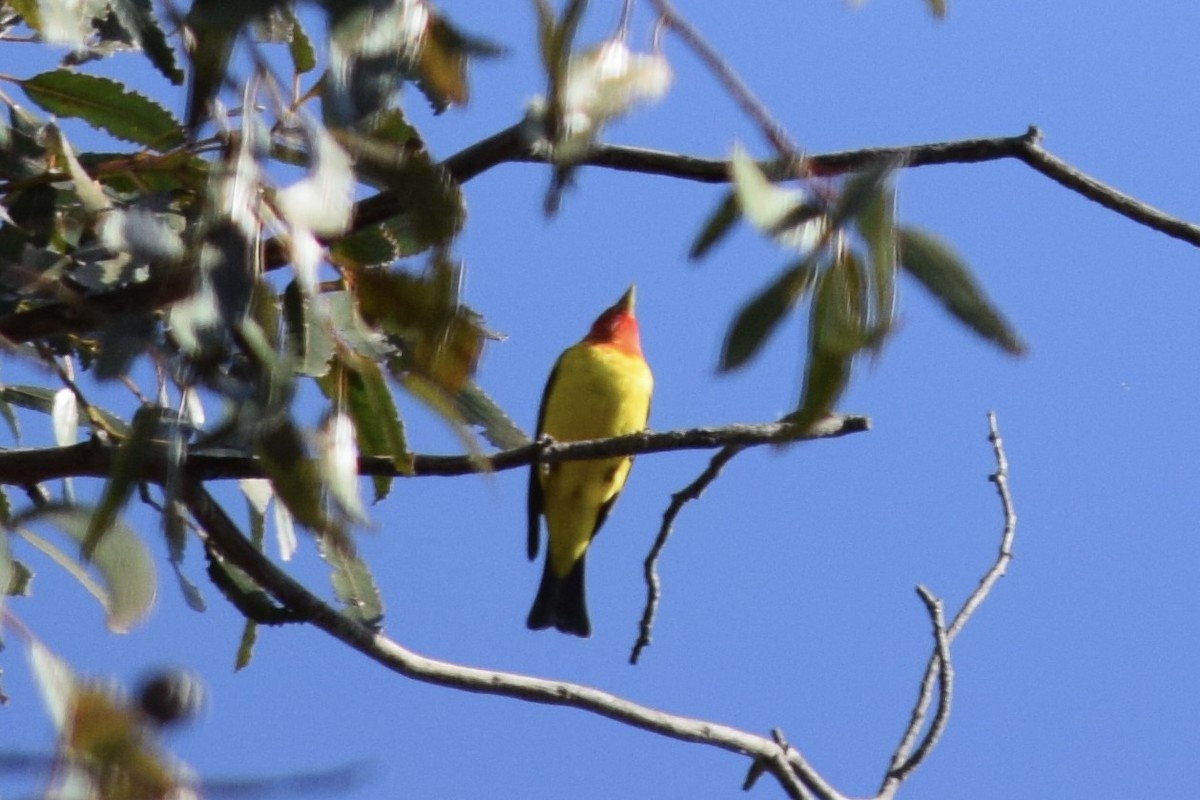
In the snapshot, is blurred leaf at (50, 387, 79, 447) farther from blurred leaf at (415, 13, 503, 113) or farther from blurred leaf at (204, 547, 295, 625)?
blurred leaf at (415, 13, 503, 113)

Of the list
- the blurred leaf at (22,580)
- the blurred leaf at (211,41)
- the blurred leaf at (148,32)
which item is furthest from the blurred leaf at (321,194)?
the blurred leaf at (22,580)

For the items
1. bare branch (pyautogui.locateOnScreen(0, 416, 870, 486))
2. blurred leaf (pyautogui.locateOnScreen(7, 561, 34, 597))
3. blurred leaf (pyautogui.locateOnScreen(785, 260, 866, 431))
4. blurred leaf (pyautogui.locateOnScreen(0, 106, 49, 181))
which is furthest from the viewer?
blurred leaf (pyautogui.locateOnScreen(7, 561, 34, 597))

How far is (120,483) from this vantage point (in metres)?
0.90

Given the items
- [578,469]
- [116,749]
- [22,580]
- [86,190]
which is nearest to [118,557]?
[86,190]

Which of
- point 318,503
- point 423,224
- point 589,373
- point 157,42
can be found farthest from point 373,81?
point 589,373

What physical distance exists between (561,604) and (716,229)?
3636mm

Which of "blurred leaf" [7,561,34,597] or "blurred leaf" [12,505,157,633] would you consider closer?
"blurred leaf" [12,505,157,633]

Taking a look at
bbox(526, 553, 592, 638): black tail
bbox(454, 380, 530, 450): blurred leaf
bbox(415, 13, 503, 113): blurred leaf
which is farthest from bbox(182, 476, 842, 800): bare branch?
bbox(526, 553, 592, 638): black tail

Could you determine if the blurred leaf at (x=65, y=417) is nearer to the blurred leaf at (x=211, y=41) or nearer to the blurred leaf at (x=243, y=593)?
the blurred leaf at (x=243, y=593)

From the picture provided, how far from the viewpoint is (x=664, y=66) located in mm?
920

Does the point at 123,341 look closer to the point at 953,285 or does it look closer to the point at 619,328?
the point at 953,285

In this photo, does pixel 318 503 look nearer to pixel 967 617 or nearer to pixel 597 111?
pixel 597 111

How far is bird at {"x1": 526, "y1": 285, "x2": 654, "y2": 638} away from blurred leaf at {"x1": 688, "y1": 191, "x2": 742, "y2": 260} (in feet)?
10.6

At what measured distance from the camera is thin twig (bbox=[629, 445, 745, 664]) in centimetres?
169
